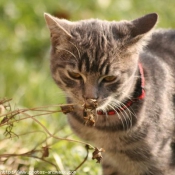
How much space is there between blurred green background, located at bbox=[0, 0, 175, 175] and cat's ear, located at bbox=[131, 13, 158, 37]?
1057 mm

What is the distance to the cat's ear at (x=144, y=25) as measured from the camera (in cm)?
252

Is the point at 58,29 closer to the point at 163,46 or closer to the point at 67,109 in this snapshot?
the point at 67,109

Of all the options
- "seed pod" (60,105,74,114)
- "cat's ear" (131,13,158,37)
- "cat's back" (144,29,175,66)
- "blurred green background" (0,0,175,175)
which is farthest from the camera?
"blurred green background" (0,0,175,175)

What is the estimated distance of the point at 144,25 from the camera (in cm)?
255

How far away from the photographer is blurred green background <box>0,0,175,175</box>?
3480 mm

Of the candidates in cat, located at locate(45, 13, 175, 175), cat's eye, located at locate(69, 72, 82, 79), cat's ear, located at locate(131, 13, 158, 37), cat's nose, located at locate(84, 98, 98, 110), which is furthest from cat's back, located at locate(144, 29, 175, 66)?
cat's nose, located at locate(84, 98, 98, 110)

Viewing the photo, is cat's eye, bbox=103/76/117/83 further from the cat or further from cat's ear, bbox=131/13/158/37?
cat's ear, bbox=131/13/158/37

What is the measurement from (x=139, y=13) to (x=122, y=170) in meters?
2.87

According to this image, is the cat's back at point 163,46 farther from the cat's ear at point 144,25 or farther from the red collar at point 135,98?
the cat's ear at point 144,25

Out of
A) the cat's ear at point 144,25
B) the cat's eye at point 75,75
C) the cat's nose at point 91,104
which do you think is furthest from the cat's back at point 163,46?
the cat's nose at point 91,104

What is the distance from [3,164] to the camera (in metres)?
2.97

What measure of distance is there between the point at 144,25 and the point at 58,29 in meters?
0.47

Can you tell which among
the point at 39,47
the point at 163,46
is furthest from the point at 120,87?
the point at 39,47

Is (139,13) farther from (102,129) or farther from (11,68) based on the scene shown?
(102,129)
